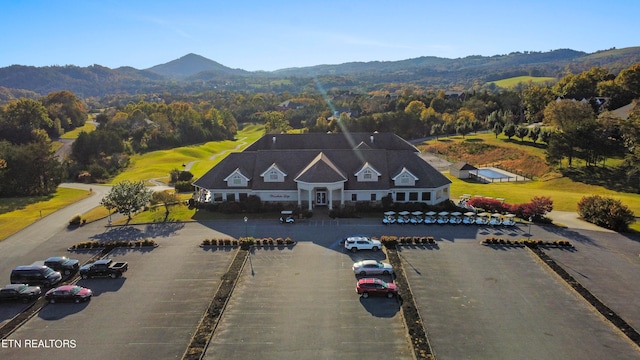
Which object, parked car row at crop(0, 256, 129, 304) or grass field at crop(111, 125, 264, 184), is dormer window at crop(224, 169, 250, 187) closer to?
parked car row at crop(0, 256, 129, 304)

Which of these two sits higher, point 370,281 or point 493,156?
point 493,156

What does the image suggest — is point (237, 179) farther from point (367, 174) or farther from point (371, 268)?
point (371, 268)

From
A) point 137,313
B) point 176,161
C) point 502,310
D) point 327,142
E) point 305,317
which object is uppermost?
point 327,142

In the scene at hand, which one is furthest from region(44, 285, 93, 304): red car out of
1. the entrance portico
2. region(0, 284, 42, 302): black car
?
the entrance portico

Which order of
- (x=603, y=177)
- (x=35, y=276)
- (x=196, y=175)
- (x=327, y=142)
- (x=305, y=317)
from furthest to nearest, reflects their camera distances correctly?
1. (x=196, y=175)
2. (x=603, y=177)
3. (x=327, y=142)
4. (x=35, y=276)
5. (x=305, y=317)


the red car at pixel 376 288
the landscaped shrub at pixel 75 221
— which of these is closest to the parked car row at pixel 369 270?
the red car at pixel 376 288

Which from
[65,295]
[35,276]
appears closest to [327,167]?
[65,295]
